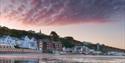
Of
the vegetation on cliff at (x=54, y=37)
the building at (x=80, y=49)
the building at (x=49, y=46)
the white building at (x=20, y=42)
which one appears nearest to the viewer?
the white building at (x=20, y=42)

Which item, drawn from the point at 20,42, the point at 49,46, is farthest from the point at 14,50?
the point at 49,46

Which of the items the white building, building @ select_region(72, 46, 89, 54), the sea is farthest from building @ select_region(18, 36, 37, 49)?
building @ select_region(72, 46, 89, 54)

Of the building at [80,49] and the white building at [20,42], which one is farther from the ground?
the white building at [20,42]

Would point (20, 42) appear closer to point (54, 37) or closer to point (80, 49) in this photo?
point (54, 37)

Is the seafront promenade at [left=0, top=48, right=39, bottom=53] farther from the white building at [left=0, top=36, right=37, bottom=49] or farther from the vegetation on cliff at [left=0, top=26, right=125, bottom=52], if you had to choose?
the vegetation on cliff at [left=0, top=26, right=125, bottom=52]

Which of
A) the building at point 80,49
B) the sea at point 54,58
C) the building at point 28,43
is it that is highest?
the building at point 28,43

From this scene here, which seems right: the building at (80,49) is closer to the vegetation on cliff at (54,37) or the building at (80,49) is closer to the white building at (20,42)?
the vegetation on cliff at (54,37)

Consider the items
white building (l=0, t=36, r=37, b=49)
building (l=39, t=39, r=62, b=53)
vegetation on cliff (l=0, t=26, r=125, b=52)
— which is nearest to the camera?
white building (l=0, t=36, r=37, b=49)

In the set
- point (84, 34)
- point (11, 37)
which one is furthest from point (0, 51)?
point (84, 34)

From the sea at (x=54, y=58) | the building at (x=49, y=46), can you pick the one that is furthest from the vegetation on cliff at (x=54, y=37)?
the sea at (x=54, y=58)

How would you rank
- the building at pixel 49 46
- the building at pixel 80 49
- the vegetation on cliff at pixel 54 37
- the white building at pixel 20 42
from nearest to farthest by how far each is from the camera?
1. the white building at pixel 20 42
2. the vegetation on cliff at pixel 54 37
3. the building at pixel 49 46
4. the building at pixel 80 49

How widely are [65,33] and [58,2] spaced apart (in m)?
0.45

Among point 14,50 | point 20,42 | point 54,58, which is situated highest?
point 20,42

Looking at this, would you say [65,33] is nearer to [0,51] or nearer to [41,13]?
[41,13]
